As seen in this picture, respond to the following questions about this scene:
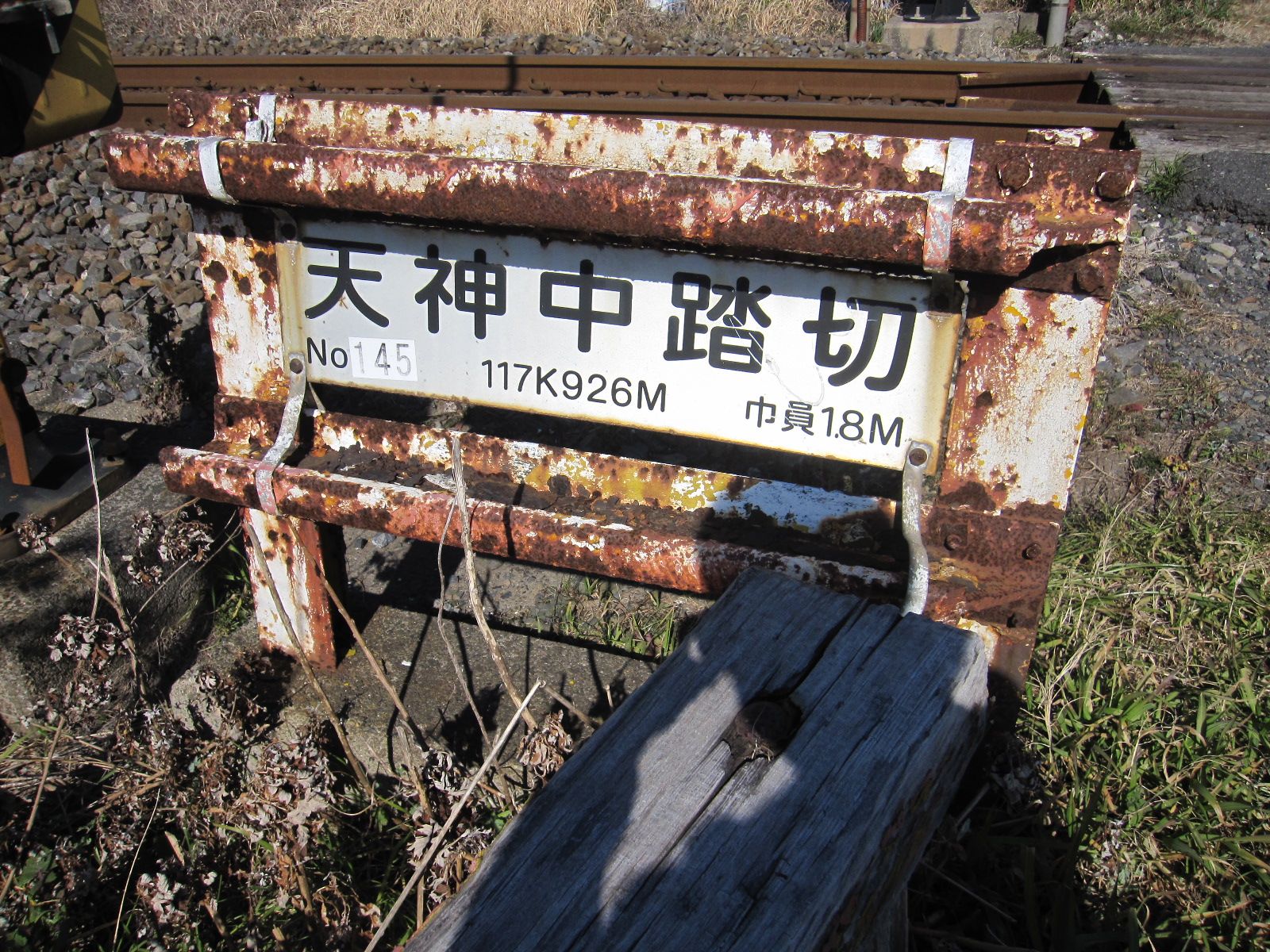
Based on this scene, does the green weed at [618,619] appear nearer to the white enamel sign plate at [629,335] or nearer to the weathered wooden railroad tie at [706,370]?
the weathered wooden railroad tie at [706,370]

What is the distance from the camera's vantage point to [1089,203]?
1647mm

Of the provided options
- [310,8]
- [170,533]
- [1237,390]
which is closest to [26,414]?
[170,533]

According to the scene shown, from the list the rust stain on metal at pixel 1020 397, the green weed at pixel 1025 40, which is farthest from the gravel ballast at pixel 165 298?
the green weed at pixel 1025 40

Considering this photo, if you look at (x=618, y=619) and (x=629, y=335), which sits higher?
(x=629, y=335)

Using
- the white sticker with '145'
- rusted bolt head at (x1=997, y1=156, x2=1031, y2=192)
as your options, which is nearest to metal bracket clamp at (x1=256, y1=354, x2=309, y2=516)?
the white sticker with '145'

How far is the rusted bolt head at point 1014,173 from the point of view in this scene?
1.68 meters

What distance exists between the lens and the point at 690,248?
72.9 inches

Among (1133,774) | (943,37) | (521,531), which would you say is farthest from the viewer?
(943,37)

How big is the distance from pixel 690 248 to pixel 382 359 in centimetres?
73

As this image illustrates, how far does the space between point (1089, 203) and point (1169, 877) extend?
54.7 inches

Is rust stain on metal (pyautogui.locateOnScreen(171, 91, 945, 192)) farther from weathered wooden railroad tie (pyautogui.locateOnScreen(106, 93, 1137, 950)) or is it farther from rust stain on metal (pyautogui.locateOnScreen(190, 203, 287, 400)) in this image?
rust stain on metal (pyautogui.locateOnScreen(190, 203, 287, 400))

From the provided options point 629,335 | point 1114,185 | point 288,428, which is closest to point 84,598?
point 288,428

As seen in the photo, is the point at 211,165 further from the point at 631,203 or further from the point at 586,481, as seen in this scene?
the point at 586,481

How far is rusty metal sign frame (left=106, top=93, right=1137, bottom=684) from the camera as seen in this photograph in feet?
5.42
